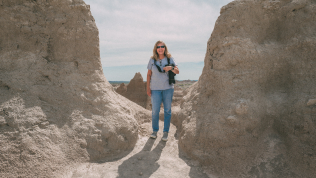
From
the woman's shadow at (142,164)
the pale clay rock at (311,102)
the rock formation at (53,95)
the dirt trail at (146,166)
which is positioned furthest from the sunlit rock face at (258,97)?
the rock formation at (53,95)

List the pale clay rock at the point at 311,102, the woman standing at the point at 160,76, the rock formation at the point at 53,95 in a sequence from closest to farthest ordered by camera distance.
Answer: the rock formation at the point at 53,95, the pale clay rock at the point at 311,102, the woman standing at the point at 160,76

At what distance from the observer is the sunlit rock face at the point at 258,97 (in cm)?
254

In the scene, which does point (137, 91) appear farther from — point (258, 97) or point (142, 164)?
point (258, 97)

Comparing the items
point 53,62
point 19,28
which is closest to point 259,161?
point 53,62

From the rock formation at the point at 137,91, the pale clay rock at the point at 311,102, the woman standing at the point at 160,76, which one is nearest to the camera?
the pale clay rock at the point at 311,102

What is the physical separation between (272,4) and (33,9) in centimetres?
388

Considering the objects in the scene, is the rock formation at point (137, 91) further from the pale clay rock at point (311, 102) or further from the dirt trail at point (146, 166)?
the pale clay rock at point (311, 102)

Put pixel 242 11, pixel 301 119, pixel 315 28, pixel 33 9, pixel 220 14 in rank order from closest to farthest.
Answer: pixel 301 119
pixel 315 28
pixel 33 9
pixel 242 11
pixel 220 14

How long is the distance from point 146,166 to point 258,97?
196cm

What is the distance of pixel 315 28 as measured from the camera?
2861 mm

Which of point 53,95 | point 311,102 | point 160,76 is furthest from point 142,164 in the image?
point 311,102

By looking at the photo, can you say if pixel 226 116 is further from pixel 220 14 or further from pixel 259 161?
pixel 220 14

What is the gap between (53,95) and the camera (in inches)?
115

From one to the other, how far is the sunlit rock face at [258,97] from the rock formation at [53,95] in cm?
139
